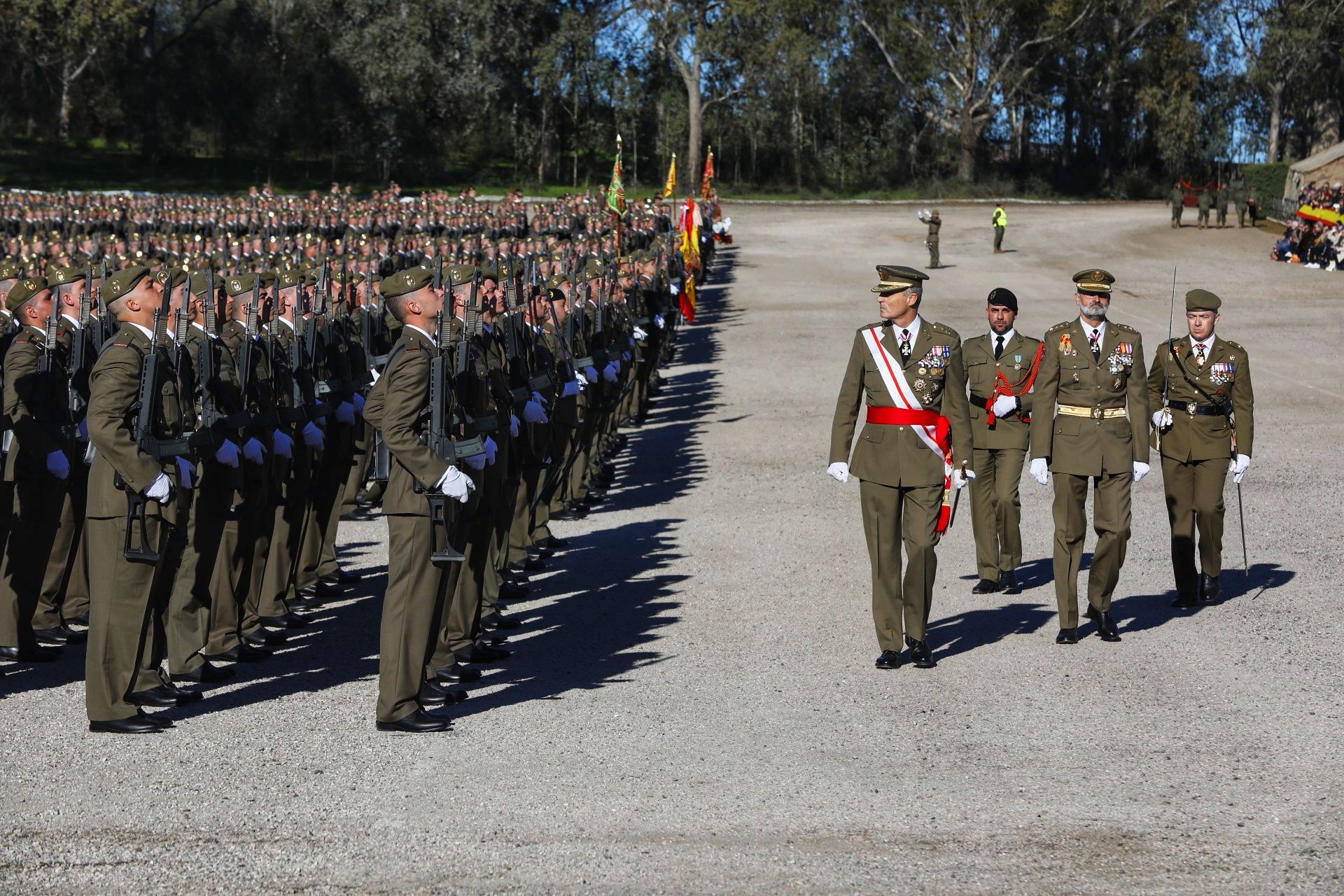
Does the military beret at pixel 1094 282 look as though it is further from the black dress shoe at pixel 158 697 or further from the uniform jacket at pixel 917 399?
the black dress shoe at pixel 158 697

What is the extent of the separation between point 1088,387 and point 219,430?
183 inches

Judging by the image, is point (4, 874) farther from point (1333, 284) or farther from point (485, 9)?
point (485, 9)

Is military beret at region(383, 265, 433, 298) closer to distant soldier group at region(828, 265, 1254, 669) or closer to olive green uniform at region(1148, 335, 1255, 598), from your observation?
distant soldier group at region(828, 265, 1254, 669)

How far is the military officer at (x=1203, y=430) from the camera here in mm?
9539

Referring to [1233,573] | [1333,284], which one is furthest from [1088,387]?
[1333,284]

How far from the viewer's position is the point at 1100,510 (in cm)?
Answer: 875

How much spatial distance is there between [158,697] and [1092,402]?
16.7 feet

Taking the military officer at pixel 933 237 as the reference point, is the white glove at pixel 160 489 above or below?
below

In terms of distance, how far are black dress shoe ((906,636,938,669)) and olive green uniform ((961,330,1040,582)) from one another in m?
1.92

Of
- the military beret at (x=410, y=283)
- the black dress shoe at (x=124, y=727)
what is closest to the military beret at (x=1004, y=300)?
the military beret at (x=410, y=283)

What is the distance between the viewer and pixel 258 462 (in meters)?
7.95

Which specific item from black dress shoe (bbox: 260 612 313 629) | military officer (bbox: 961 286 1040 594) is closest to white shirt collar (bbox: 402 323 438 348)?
black dress shoe (bbox: 260 612 313 629)

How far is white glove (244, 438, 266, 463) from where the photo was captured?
25.7ft

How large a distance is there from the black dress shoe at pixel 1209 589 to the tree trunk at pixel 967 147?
54.6 meters
